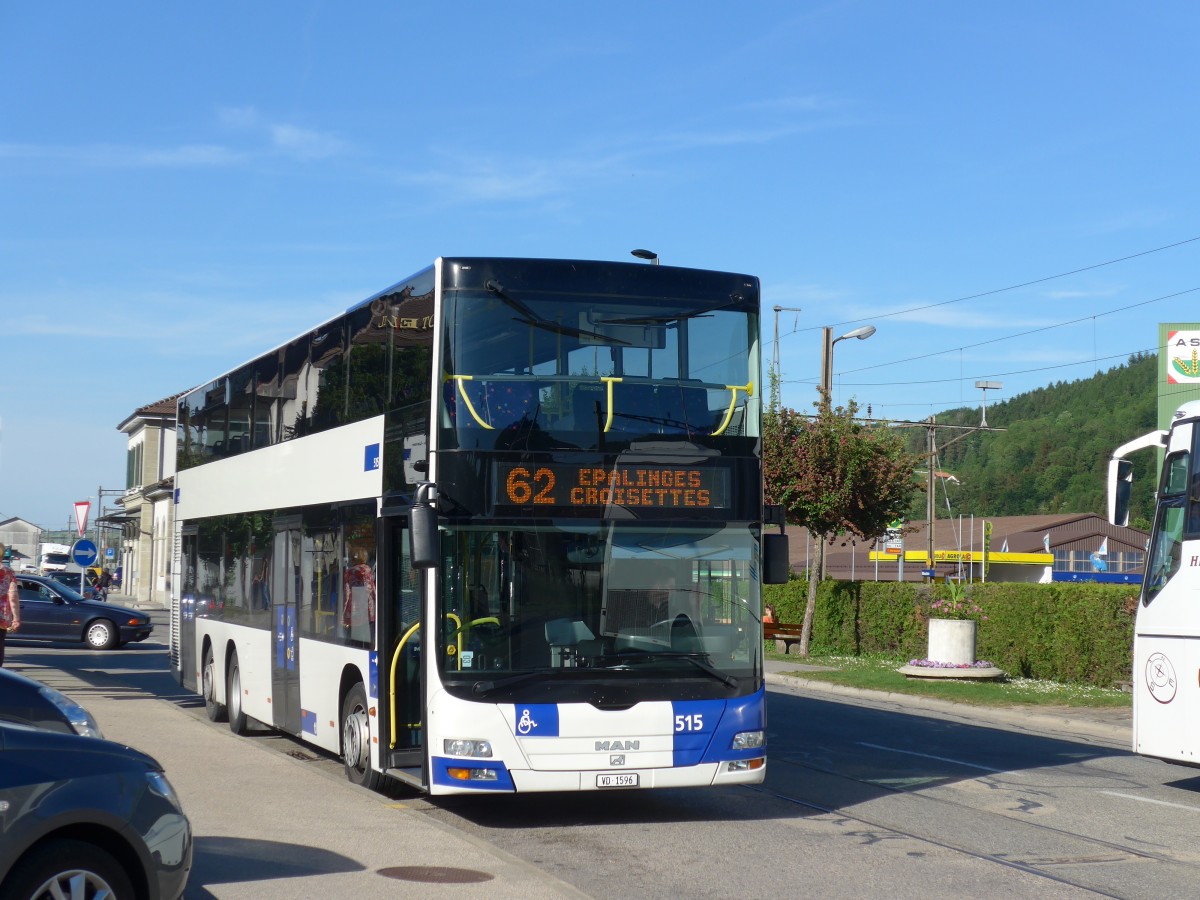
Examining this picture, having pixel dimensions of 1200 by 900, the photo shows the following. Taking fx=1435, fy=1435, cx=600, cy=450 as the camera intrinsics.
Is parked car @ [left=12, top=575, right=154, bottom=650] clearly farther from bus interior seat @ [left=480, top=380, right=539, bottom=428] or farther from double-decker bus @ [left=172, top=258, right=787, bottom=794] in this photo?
bus interior seat @ [left=480, top=380, right=539, bottom=428]

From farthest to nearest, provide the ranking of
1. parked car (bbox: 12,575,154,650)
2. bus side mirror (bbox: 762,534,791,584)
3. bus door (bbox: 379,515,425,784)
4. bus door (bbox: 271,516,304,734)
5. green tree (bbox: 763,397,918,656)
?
parked car (bbox: 12,575,154,650) → green tree (bbox: 763,397,918,656) → bus door (bbox: 271,516,304,734) → bus door (bbox: 379,515,425,784) → bus side mirror (bbox: 762,534,791,584)

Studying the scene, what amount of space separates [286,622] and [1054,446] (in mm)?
99921

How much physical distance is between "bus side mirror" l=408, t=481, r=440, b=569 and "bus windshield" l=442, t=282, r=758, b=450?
1.92 ft

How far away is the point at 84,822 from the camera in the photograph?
5.62 metres

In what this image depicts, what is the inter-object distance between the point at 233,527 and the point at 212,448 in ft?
6.33

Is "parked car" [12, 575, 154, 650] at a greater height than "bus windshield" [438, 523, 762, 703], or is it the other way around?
"bus windshield" [438, 523, 762, 703]

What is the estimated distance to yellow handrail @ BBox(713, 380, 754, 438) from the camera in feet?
33.9

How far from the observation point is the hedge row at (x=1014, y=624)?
76.1ft

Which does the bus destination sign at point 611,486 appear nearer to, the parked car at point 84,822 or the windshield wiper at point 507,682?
the windshield wiper at point 507,682

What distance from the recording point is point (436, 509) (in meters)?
9.74

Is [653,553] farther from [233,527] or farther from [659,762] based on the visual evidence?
[233,527]

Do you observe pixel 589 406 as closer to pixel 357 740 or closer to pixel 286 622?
pixel 357 740

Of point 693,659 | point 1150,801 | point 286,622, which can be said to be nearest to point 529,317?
point 693,659

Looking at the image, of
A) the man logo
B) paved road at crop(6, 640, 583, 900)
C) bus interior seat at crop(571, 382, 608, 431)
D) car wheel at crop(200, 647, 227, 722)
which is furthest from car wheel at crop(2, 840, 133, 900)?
car wheel at crop(200, 647, 227, 722)
